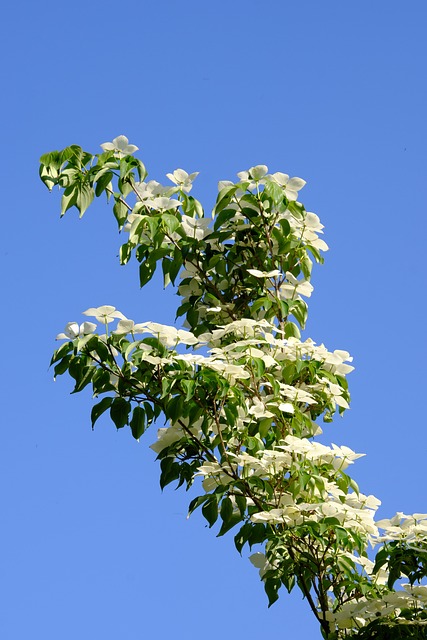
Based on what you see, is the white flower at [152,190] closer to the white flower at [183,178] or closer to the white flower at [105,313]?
the white flower at [183,178]

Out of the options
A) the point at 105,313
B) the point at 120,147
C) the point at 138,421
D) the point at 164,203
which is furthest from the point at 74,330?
the point at 120,147

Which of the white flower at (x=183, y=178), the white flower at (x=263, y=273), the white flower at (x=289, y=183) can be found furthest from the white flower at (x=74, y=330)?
the white flower at (x=289, y=183)

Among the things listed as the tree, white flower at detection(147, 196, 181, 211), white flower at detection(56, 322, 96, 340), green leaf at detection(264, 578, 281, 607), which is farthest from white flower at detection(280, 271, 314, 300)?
green leaf at detection(264, 578, 281, 607)

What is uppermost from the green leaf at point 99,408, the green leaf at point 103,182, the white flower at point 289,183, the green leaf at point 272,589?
the white flower at point 289,183

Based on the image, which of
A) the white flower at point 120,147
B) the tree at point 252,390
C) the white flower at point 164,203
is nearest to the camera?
the tree at point 252,390

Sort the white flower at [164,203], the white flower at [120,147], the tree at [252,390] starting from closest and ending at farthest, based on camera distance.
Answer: the tree at [252,390], the white flower at [164,203], the white flower at [120,147]

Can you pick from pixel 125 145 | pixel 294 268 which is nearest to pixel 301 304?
pixel 294 268

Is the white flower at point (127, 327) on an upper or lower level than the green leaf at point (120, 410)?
upper

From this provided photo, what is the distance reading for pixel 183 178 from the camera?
3.39 metres

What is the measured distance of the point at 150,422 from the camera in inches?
117

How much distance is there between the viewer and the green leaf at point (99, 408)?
295 cm

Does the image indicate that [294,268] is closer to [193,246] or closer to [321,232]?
[321,232]

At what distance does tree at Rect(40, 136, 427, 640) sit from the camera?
2729 millimetres

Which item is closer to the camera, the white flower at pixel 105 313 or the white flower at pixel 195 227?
the white flower at pixel 105 313
